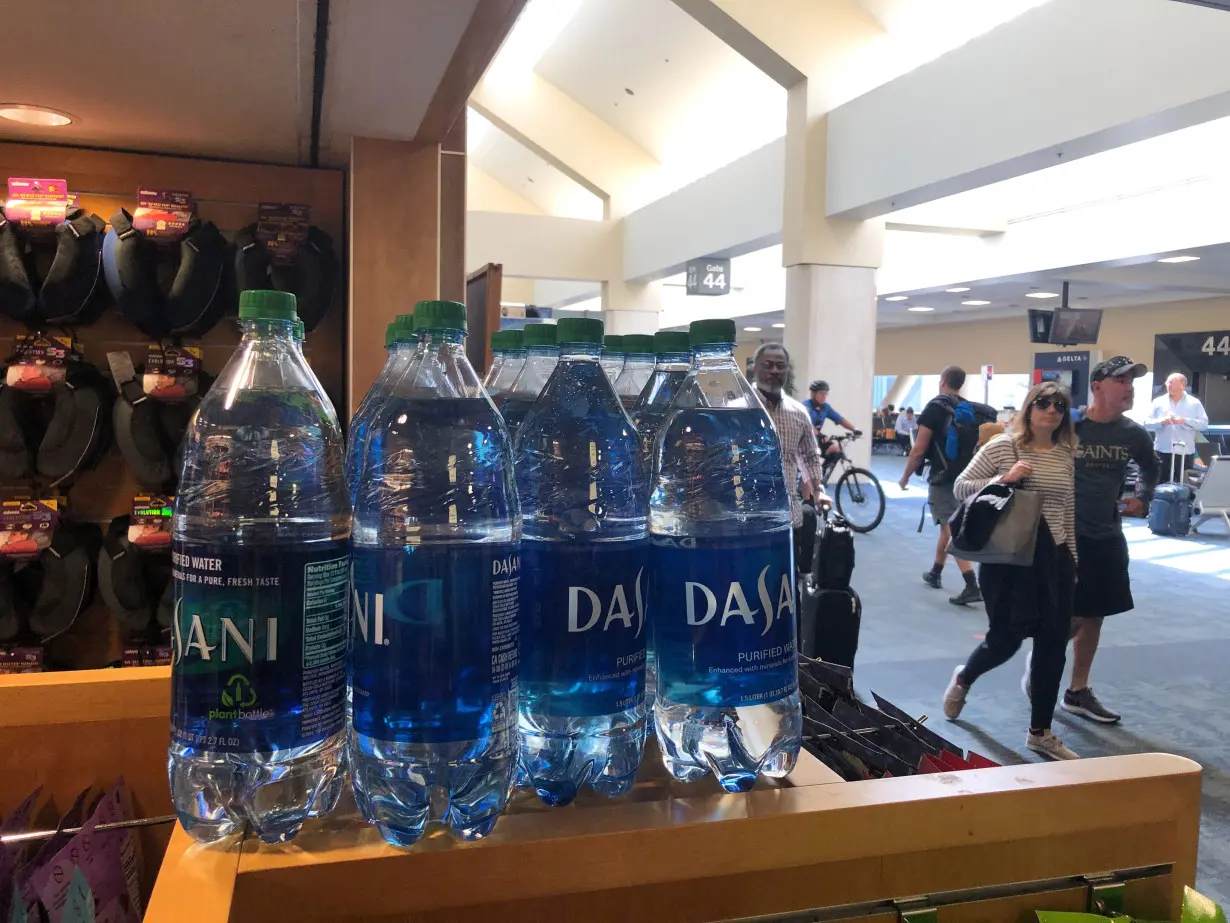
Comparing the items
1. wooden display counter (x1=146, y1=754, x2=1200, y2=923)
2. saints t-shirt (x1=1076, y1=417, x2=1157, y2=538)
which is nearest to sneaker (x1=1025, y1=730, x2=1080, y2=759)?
saints t-shirt (x1=1076, y1=417, x2=1157, y2=538)

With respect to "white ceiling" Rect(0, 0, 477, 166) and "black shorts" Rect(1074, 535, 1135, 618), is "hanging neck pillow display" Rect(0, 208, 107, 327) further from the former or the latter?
"black shorts" Rect(1074, 535, 1135, 618)

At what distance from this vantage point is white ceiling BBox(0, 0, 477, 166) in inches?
63.7

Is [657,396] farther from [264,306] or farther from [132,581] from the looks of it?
[132,581]

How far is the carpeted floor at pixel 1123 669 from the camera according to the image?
3.26 m

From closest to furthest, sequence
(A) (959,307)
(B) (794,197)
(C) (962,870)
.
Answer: (C) (962,870), (B) (794,197), (A) (959,307)

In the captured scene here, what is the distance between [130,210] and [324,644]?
258cm

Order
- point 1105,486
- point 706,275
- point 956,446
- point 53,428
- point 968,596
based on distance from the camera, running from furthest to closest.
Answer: point 706,275
point 956,446
point 968,596
point 1105,486
point 53,428

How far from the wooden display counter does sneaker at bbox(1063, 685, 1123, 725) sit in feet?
10.1

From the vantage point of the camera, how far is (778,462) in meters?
0.95

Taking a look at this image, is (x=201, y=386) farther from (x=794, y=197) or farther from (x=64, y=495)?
(x=794, y=197)

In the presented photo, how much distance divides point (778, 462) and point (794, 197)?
740 centimetres

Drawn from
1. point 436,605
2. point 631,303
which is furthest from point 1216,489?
point 436,605

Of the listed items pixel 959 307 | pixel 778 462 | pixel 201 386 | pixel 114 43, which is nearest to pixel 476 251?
pixel 959 307

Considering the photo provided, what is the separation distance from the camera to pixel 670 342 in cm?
100
